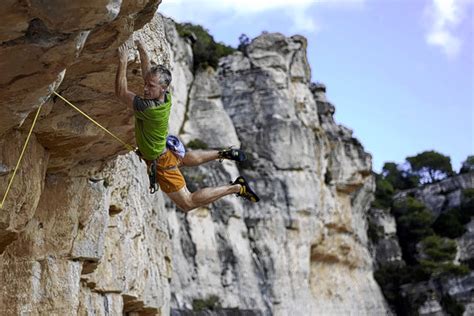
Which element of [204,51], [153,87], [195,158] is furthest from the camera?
[204,51]

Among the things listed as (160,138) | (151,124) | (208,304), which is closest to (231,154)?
(160,138)

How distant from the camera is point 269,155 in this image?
111ft

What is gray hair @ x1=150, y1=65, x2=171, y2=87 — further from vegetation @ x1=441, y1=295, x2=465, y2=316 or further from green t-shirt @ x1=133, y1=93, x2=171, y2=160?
vegetation @ x1=441, y1=295, x2=465, y2=316

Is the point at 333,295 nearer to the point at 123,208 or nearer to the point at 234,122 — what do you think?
the point at 234,122

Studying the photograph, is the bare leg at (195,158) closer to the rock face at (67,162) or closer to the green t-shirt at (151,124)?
the green t-shirt at (151,124)

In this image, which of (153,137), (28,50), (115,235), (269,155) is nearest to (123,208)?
(115,235)

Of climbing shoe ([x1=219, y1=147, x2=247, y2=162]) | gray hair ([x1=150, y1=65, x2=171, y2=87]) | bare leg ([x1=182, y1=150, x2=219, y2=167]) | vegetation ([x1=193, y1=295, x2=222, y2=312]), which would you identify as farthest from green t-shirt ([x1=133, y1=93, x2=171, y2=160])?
vegetation ([x1=193, y1=295, x2=222, y2=312])

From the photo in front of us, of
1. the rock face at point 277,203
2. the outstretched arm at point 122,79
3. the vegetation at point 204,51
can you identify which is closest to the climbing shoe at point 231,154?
the outstretched arm at point 122,79

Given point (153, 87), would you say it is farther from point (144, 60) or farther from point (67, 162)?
point (67, 162)

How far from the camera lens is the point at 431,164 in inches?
2429

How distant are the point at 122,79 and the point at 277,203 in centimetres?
2569

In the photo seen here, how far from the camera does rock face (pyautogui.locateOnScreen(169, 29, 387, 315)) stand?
2839 centimetres

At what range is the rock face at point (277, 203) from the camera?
28.4 metres

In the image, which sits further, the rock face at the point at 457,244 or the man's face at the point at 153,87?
the rock face at the point at 457,244
